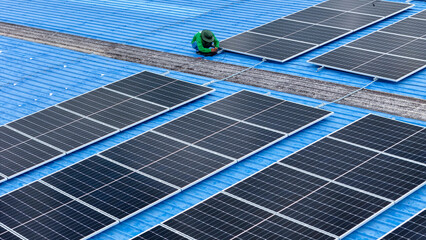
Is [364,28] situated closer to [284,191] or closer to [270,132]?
[270,132]

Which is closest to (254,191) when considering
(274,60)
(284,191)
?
(284,191)

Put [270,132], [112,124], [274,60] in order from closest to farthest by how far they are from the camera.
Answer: [270,132] < [112,124] < [274,60]

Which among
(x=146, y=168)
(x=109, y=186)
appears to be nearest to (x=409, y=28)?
(x=146, y=168)

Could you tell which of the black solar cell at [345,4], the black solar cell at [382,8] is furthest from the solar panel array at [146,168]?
the black solar cell at [345,4]

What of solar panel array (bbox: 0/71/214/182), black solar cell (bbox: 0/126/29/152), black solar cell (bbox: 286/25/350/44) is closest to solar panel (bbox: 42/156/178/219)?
solar panel array (bbox: 0/71/214/182)

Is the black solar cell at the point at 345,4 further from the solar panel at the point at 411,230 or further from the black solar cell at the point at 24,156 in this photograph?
the solar panel at the point at 411,230

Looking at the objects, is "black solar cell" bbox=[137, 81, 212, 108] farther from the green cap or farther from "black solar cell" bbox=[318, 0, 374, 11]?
"black solar cell" bbox=[318, 0, 374, 11]

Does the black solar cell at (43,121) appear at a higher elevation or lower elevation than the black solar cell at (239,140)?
higher
